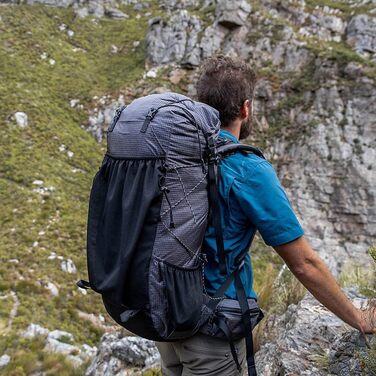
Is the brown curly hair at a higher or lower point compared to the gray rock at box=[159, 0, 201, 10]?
lower

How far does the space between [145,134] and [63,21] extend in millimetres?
28330

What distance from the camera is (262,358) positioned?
3543mm

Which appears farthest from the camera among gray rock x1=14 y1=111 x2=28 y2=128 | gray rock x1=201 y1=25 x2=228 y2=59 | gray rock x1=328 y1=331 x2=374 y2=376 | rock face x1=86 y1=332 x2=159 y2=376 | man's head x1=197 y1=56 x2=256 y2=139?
gray rock x1=201 y1=25 x2=228 y2=59

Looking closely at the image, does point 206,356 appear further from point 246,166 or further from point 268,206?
point 246,166

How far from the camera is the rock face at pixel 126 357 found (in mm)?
4703

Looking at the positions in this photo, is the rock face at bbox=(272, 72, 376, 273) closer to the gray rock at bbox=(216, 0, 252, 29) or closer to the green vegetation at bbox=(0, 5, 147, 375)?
the gray rock at bbox=(216, 0, 252, 29)

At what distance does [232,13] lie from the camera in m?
21.5

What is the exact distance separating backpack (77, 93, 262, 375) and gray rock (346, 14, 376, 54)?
2282 cm

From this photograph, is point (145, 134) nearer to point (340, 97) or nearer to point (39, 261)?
point (39, 261)

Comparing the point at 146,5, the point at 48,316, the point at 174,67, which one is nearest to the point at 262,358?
the point at 48,316

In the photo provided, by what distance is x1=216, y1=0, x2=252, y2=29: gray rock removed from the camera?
21.4 m

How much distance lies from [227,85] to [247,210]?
68 centimetres

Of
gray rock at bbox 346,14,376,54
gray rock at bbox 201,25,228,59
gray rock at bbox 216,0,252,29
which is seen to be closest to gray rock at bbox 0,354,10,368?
gray rock at bbox 201,25,228,59

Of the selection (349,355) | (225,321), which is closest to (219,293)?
(225,321)
